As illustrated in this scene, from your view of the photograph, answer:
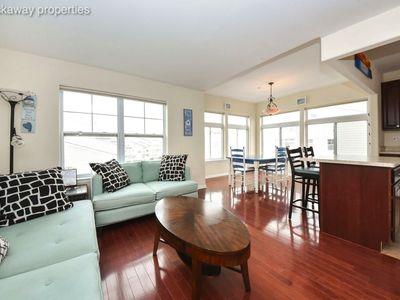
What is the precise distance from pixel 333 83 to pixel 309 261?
4724 millimetres

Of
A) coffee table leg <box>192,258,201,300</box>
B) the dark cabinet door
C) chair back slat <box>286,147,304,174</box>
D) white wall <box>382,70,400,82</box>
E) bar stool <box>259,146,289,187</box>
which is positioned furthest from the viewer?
bar stool <box>259,146,289,187</box>

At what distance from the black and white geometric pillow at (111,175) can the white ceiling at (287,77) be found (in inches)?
129

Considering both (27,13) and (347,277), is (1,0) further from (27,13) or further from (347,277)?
(347,277)

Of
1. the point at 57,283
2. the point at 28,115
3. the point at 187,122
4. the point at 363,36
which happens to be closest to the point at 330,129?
the point at 363,36

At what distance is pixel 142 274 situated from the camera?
163cm

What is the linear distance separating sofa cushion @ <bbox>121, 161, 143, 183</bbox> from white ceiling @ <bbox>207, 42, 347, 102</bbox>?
9.80ft

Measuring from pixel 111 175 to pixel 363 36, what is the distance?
366cm

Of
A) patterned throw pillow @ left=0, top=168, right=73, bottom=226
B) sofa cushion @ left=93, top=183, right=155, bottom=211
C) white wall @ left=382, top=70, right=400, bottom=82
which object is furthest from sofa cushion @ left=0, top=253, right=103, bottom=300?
white wall @ left=382, top=70, right=400, bottom=82

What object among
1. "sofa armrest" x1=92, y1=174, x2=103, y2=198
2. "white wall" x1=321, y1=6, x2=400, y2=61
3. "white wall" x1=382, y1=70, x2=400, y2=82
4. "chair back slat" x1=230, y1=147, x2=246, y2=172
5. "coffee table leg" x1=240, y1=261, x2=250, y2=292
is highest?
"white wall" x1=382, y1=70, x2=400, y2=82

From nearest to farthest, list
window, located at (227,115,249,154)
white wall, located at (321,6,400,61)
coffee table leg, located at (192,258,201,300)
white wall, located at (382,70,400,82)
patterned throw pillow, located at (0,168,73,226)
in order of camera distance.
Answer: coffee table leg, located at (192,258,201,300) → patterned throw pillow, located at (0,168,73,226) → white wall, located at (321,6,400,61) → white wall, located at (382,70,400,82) → window, located at (227,115,249,154)

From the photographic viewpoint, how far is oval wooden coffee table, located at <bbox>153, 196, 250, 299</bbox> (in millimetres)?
1192

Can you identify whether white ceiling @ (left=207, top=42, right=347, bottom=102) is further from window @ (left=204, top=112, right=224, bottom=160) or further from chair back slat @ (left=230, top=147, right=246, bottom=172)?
chair back slat @ (left=230, top=147, right=246, bottom=172)

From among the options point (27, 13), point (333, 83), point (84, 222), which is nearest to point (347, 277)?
point (84, 222)

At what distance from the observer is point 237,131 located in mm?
6555
